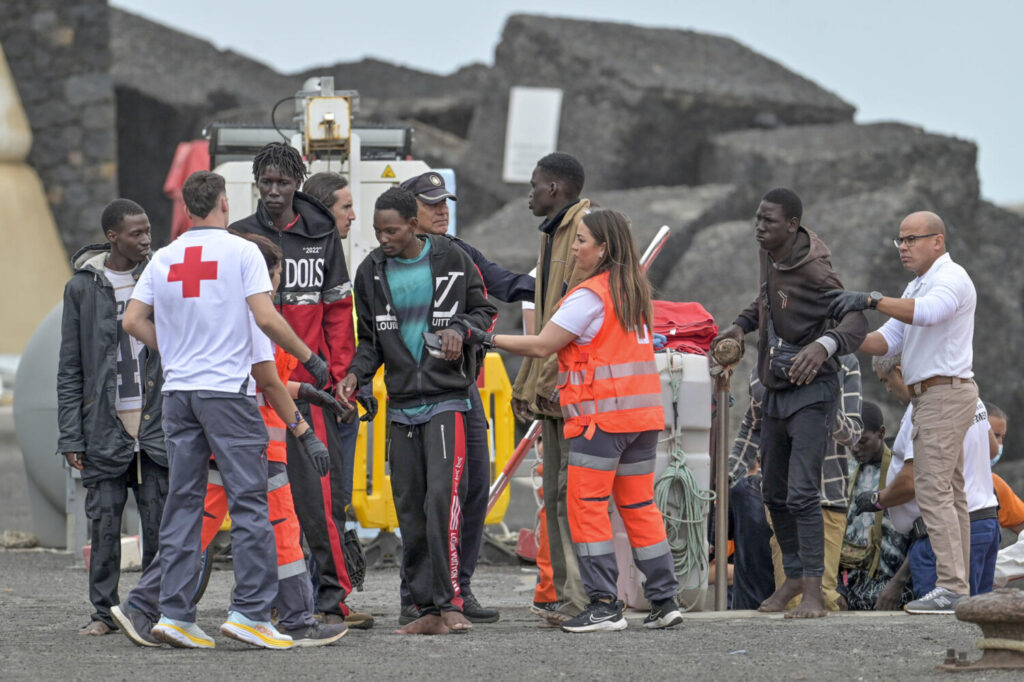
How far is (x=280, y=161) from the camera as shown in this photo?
6457mm

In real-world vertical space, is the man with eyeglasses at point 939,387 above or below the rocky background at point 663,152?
below

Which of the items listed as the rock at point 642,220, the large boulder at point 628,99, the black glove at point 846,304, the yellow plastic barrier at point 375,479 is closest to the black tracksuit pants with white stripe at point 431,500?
the black glove at point 846,304

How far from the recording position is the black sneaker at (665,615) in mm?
6461

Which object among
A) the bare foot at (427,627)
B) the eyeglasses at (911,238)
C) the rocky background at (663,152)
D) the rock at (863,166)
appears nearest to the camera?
the bare foot at (427,627)

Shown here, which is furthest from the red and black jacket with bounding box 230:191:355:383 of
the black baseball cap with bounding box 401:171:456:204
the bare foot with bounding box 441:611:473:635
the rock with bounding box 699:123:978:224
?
the rock with bounding box 699:123:978:224

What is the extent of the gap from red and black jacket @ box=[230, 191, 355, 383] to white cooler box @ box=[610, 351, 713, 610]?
60.4 inches

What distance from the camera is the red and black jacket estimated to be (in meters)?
6.47

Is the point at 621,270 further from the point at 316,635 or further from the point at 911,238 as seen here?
the point at 316,635

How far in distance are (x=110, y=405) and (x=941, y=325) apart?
141 inches

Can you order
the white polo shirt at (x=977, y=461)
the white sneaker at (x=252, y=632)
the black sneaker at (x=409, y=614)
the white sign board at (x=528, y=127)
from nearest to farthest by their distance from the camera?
1. the white sneaker at (x=252, y=632)
2. the black sneaker at (x=409, y=614)
3. the white polo shirt at (x=977, y=461)
4. the white sign board at (x=528, y=127)

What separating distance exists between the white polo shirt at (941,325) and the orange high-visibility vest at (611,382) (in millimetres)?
1328

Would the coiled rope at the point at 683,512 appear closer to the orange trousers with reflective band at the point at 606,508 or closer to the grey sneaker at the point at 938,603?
the orange trousers with reflective band at the point at 606,508

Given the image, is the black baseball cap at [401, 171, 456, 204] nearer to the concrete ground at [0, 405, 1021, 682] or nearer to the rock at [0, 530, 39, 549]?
the concrete ground at [0, 405, 1021, 682]

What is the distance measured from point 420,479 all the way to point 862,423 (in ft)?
7.66
